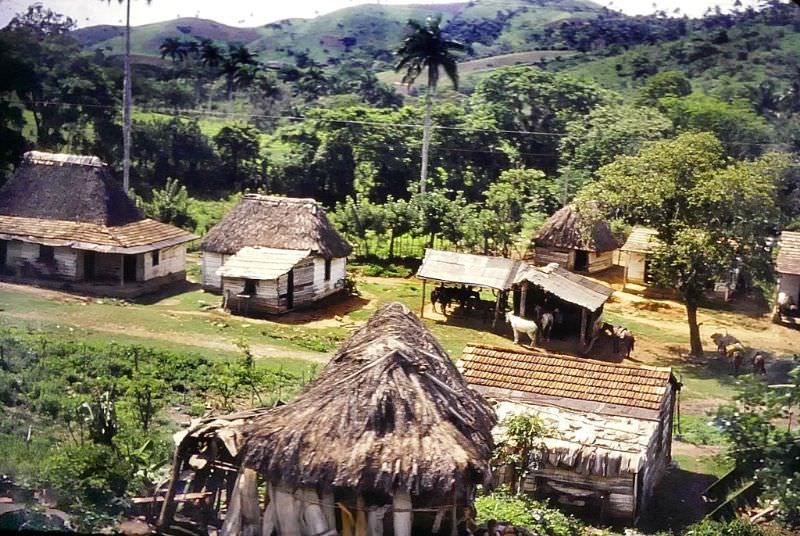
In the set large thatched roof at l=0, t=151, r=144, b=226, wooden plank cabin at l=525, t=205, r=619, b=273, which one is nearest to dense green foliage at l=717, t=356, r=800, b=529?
wooden plank cabin at l=525, t=205, r=619, b=273

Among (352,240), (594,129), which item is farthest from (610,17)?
(352,240)

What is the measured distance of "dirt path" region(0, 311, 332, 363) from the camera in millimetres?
8602

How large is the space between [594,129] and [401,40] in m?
2.37

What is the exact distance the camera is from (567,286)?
1002 cm

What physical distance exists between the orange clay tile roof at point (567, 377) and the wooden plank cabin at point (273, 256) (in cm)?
247

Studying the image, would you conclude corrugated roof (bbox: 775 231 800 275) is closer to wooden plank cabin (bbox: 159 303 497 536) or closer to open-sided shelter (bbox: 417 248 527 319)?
open-sided shelter (bbox: 417 248 527 319)

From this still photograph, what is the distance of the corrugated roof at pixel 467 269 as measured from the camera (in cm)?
988

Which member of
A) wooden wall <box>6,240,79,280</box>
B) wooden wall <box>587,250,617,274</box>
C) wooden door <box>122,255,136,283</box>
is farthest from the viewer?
wooden wall <box>587,250,617,274</box>

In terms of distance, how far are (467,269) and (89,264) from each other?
11.6 feet

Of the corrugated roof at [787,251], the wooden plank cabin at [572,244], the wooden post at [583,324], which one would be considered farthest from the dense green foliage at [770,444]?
the wooden plank cabin at [572,244]

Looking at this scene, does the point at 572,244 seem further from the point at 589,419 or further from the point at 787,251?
the point at 589,419

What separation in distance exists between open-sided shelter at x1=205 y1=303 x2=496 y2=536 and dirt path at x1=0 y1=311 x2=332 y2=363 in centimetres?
280

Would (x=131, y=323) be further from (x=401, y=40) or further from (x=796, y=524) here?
(x=796, y=524)

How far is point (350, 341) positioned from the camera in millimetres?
6559
